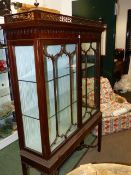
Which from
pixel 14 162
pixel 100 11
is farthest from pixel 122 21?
pixel 14 162

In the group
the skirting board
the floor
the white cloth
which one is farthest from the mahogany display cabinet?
the white cloth

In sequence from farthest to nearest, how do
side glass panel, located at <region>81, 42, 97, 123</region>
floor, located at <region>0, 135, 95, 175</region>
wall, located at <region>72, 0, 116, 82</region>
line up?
1. wall, located at <region>72, 0, 116, 82</region>
2. floor, located at <region>0, 135, 95, 175</region>
3. side glass panel, located at <region>81, 42, 97, 123</region>

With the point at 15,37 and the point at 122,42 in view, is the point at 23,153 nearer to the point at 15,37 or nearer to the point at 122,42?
the point at 15,37

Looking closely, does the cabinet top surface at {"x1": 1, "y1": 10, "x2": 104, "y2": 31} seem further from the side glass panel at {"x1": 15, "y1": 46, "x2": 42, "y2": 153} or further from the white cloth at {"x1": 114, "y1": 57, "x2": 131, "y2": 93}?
the white cloth at {"x1": 114, "y1": 57, "x2": 131, "y2": 93}

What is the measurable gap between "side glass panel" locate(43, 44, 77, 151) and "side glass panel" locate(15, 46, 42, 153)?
0.32 ft

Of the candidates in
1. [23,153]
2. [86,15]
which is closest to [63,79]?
[23,153]

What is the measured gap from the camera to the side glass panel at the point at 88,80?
174 centimetres

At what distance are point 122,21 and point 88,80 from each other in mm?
3484

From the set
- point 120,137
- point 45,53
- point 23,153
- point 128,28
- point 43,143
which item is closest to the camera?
point 45,53

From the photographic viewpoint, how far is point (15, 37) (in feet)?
3.92

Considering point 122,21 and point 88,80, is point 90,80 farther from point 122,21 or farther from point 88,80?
point 122,21

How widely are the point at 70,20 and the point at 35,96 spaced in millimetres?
639

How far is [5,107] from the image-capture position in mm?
2578

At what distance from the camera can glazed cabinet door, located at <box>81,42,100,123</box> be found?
69.5 inches
